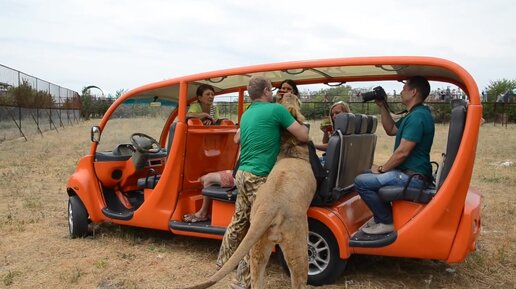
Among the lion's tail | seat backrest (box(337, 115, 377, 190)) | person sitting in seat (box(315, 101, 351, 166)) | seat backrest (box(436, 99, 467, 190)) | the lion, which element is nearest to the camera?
the lion's tail

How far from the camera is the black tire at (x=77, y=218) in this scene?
18.2ft

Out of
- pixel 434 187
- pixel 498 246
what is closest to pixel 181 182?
pixel 434 187

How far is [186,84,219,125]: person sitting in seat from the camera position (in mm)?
5294

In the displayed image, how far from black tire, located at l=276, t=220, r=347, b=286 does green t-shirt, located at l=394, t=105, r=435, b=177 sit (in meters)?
0.89

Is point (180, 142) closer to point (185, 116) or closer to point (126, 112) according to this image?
point (185, 116)

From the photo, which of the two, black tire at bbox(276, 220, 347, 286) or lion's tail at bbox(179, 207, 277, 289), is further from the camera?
black tire at bbox(276, 220, 347, 286)

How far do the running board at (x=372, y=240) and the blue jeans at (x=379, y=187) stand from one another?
0.16m

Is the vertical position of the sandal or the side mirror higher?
the side mirror

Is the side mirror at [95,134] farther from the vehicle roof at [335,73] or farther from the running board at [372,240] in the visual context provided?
the running board at [372,240]

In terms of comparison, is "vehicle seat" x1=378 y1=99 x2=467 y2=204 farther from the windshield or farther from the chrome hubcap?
the windshield

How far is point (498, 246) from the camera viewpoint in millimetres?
5223

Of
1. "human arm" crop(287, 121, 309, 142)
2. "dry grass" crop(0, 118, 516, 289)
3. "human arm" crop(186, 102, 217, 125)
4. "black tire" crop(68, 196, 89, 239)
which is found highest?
"human arm" crop(186, 102, 217, 125)

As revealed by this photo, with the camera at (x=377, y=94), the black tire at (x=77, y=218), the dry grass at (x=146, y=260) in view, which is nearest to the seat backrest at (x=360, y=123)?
the camera at (x=377, y=94)

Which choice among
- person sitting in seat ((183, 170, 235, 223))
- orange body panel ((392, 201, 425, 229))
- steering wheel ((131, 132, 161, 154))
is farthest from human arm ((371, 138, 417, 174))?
steering wheel ((131, 132, 161, 154))
